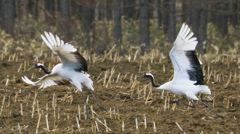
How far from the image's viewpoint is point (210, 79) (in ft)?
31.4

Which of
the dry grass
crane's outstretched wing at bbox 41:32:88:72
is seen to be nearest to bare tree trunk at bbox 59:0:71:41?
the dry grass

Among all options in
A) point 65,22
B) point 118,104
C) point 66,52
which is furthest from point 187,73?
point 65,22

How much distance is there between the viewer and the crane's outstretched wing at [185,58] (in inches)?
261

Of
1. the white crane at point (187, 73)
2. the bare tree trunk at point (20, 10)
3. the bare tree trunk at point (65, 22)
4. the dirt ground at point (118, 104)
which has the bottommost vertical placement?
the dirt ground at point (118, 104)

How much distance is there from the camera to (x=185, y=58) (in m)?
6.91

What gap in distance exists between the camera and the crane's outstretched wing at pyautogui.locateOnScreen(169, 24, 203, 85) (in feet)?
21.8

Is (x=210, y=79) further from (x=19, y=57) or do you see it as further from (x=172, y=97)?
(x=19, y=57)

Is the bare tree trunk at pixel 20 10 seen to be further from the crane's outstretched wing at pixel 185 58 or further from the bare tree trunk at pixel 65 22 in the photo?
the crane's outstretched wing at pixel 185 58

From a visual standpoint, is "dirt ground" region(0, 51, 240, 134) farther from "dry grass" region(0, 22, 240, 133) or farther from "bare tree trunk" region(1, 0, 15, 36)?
"bare tree trunk" region(1, 0, 15, 36)

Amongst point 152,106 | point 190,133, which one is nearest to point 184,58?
point 152,106

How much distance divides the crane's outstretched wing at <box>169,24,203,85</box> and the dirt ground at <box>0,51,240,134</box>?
1.96 ft

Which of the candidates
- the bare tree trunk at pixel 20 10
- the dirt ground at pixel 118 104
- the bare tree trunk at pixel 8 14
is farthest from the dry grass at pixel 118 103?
the bare tree trunk at pixel 20 10

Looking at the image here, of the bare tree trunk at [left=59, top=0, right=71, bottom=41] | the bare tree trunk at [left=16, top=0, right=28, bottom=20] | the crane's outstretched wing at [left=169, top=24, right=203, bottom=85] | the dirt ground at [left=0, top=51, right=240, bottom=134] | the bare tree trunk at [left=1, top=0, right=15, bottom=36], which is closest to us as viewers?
the dirt ground at [left=0, top=51, right=240, bottom=134]

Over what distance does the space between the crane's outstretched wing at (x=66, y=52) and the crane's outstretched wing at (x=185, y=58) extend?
1.76m
